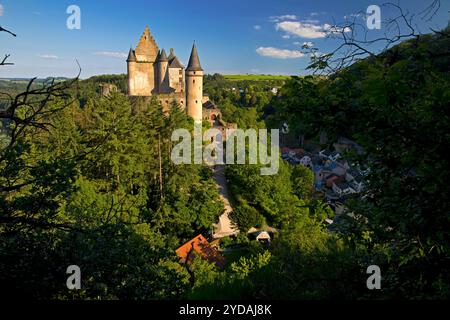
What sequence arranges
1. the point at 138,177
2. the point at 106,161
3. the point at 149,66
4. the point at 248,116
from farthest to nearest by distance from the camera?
the point at 248,116 < the point at 149,66 < the point at 138,177 < the point at 106,161

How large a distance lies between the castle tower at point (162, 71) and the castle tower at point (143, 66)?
929mm

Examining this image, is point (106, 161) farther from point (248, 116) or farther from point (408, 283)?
point (248, 116)

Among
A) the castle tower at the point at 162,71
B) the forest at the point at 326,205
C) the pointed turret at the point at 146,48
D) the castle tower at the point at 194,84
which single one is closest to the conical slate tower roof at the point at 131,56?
the pointed turret at the point at 146,48

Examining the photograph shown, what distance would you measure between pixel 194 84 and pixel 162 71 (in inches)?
198

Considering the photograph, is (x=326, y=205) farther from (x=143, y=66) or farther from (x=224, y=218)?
(x=143, y=66)

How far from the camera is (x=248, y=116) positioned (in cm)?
5609

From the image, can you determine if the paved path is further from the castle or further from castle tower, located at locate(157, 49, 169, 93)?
castle tower, located at locate(157, 49, 169, 93)

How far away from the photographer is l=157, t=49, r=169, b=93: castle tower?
38656mm

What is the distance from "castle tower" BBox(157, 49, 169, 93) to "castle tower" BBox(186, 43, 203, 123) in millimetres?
3767

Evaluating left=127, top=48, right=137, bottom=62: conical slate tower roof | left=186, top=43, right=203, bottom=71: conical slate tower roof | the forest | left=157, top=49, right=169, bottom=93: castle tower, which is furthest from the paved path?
left=127, top=48, right=137, bottom=62: conical slate tower roof

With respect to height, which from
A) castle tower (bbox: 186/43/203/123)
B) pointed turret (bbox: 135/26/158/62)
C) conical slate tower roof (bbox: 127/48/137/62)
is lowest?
castle tower (bbox: 186/43/203/123)
